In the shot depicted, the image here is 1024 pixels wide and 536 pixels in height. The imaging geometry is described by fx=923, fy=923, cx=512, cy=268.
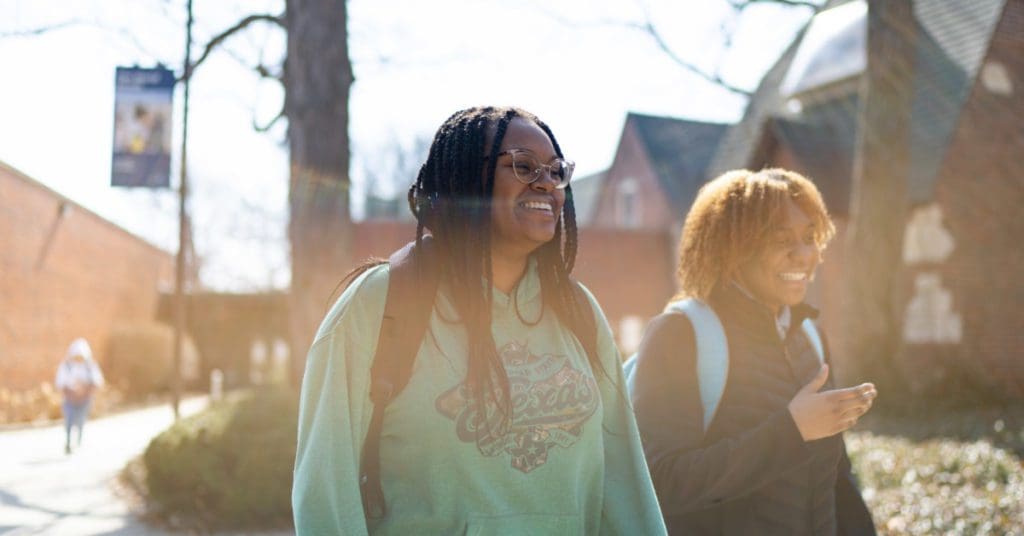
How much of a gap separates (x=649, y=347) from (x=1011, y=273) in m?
15.0

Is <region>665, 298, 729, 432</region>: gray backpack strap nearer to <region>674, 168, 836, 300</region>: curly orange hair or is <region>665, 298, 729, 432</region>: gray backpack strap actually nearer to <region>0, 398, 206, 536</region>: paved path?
<region>674, 168, 836, 300</region>: curly orange hair

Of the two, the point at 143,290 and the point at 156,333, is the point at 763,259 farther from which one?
the point at 143,290

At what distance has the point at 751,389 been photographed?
9.02ft

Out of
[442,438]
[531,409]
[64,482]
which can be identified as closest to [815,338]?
[531,409]

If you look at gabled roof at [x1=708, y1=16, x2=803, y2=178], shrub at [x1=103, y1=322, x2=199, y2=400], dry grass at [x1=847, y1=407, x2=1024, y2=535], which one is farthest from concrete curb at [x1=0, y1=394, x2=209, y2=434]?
dry grass at [x1=847, y1=407, x2=1024, y2=535]

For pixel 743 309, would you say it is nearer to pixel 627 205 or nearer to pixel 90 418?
pixel 90 418

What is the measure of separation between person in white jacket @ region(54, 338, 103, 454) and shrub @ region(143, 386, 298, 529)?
6153 millimetres

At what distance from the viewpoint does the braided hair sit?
81.5 inches

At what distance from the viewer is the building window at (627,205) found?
91.4 feet

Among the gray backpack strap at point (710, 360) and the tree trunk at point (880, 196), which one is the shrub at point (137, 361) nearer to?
the tree trunk at point (880, 196)

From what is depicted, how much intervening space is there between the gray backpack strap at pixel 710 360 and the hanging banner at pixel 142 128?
33.6ft

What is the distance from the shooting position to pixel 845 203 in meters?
17.6

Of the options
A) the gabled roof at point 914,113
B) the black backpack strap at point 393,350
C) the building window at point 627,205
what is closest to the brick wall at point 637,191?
the building window at point 627,205

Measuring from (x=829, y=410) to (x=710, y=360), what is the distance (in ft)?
1.17
